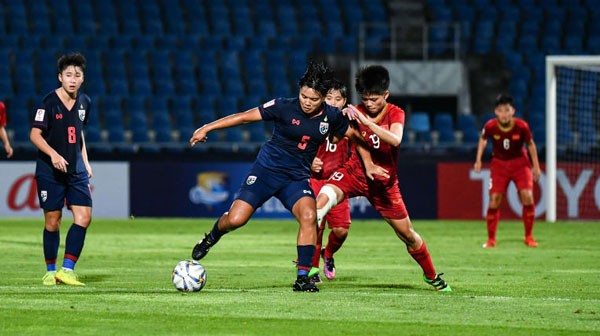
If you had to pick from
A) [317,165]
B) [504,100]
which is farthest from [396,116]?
[504,100]

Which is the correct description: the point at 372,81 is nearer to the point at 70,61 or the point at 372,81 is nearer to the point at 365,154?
the point at 365,154

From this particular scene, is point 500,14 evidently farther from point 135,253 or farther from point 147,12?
point 135,253

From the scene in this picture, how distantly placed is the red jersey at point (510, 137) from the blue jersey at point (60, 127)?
8.18m

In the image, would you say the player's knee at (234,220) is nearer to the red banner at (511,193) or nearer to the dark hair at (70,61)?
the dark hair at (70,61)

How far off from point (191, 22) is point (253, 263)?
674 inches

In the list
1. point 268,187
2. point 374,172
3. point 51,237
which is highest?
point 374,172

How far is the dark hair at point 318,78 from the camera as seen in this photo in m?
9.67

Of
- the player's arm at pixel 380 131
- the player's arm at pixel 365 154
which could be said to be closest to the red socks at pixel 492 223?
the player's arm at pixel 365 154

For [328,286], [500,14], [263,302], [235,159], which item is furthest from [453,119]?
[263,302]

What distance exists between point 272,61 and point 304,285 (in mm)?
18636

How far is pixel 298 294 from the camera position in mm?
9656

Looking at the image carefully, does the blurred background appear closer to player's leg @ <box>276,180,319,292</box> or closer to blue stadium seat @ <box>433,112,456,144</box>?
blue stadium seat @ <box>433,112,456,144</box>

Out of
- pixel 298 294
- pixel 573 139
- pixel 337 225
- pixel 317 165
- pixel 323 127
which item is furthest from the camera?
pixel 573 139

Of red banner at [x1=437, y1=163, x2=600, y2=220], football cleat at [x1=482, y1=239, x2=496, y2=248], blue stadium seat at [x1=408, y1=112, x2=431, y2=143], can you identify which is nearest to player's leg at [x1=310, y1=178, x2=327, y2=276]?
football cleat at [x1=482, y1=239, x2=496, y2=248]
